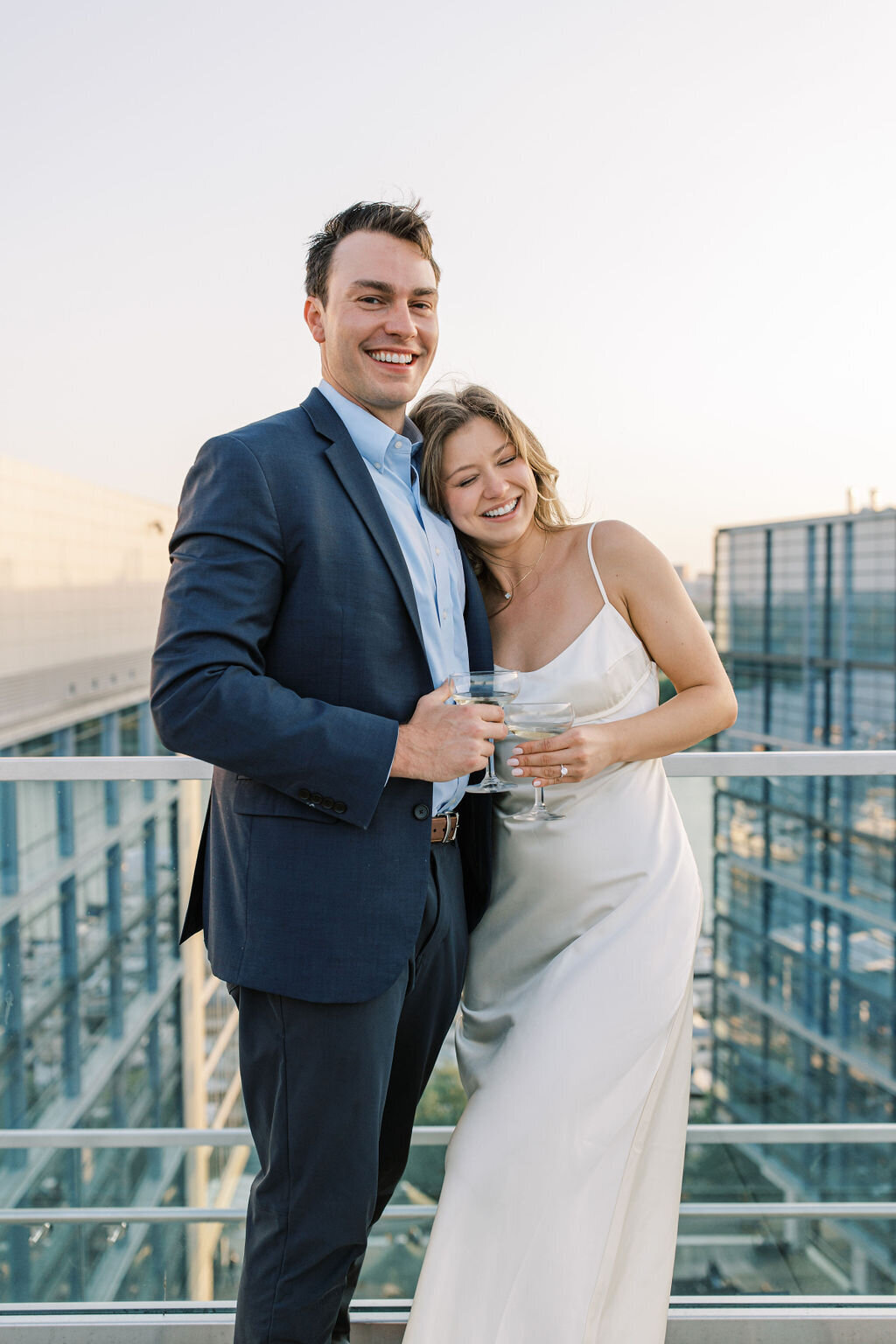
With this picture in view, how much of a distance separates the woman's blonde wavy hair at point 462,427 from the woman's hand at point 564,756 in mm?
480

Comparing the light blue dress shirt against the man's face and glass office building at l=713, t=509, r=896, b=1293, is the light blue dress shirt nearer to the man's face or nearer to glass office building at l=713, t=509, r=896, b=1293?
the man's face

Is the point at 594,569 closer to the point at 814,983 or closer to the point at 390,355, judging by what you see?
the point at 390,355

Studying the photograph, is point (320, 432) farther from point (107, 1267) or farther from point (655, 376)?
point (655, 376)

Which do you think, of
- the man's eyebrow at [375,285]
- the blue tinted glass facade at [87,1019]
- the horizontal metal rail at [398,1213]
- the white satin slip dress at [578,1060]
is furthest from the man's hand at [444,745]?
the horizontal metal rail at [398,1213]

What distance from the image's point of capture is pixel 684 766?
2119mm

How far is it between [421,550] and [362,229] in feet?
1.83

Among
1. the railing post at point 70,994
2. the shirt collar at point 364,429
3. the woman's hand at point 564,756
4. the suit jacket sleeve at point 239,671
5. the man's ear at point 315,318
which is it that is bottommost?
the railing post at point 70,994

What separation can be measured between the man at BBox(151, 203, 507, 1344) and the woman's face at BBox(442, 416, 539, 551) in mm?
316

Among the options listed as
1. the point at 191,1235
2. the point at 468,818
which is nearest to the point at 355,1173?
the point at 468,818

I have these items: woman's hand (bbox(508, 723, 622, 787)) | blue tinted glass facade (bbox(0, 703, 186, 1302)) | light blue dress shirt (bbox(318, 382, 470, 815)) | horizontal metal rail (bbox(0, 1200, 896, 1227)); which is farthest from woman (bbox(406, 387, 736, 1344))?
blue tinted glass facade (bbox(0, 703, 186, 1302))

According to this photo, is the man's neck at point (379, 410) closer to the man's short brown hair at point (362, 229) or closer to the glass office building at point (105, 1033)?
the man's short brown hair at point (362, 229)

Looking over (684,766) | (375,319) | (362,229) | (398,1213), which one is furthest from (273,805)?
(398,1213)

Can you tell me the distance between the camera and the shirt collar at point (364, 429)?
5.10 feet

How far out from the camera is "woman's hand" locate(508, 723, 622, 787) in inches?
58.2
